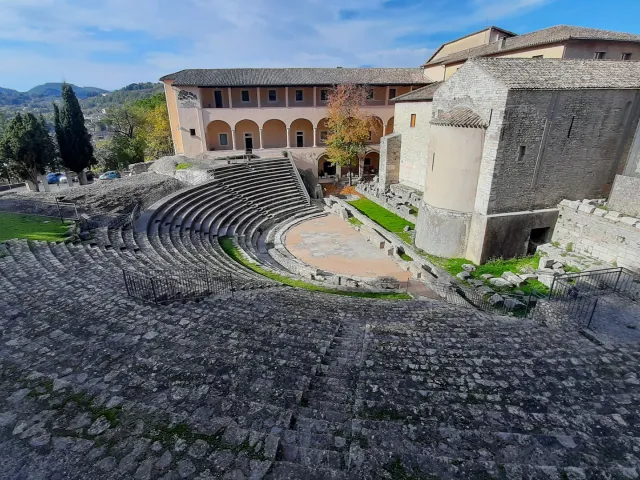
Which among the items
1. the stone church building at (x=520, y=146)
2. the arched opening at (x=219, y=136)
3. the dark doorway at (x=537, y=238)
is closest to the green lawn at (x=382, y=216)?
the stone church building at (x=520, y=146)

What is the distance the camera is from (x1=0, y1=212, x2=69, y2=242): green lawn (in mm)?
13086

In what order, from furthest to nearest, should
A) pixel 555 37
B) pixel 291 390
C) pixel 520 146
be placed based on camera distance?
pixel 555 37 → pixel 520 146 → pixel 291 390

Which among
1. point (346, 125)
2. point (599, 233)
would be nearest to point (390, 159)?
point (346, 125)

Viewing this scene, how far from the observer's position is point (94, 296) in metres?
9.27

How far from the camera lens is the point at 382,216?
25234 millimetres

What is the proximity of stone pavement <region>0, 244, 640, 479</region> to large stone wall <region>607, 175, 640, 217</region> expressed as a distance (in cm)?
1166

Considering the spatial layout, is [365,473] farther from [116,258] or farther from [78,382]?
[116,258]

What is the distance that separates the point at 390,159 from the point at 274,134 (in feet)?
44.5

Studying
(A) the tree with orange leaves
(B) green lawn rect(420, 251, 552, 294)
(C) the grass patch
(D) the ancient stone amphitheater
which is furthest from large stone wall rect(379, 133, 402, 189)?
(D) the ancient stone amphitheater

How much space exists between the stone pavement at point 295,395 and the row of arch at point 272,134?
28.2 m

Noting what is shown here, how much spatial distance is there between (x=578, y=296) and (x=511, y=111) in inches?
340

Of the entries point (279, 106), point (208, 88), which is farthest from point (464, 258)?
point (208, 88)

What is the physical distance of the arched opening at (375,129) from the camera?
35.6 metres

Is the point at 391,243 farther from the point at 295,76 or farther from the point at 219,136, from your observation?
the point at 219,136
